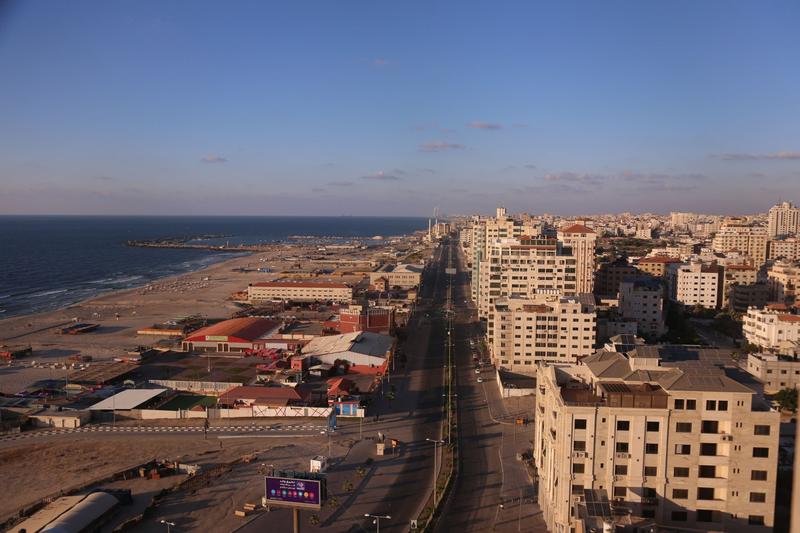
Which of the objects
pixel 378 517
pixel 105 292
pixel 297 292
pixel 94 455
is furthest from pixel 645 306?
pixel 105 292

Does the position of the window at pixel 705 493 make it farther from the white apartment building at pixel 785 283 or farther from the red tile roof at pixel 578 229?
the white apartment building at pixel 785 283

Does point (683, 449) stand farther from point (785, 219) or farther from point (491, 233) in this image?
point (785, 219)

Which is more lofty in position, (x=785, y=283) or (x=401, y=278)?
(x=785, y=283)

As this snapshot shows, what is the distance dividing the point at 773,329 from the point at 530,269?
791 cm

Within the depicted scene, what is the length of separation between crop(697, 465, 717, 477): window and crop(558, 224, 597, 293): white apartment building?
19926 mm

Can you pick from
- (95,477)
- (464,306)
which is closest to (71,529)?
(95,477)

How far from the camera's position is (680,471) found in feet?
27.2

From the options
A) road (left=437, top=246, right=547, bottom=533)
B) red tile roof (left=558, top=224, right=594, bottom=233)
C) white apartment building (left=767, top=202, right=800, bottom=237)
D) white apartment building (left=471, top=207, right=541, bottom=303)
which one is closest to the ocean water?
white apartment building (left=471, top=207, right=541, bottom=303)

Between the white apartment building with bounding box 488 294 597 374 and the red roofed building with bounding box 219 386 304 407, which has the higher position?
the white apartment building with bounding box 488 294 597 374

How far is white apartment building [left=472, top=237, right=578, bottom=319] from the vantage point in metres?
22.9

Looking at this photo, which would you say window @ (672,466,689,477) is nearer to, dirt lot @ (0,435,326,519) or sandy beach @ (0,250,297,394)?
dirt lot @ (0,435,326,519)

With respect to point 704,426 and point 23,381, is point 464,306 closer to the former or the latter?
point 23,381

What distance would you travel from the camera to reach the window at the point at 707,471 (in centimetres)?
823

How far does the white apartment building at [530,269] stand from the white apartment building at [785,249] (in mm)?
25400
